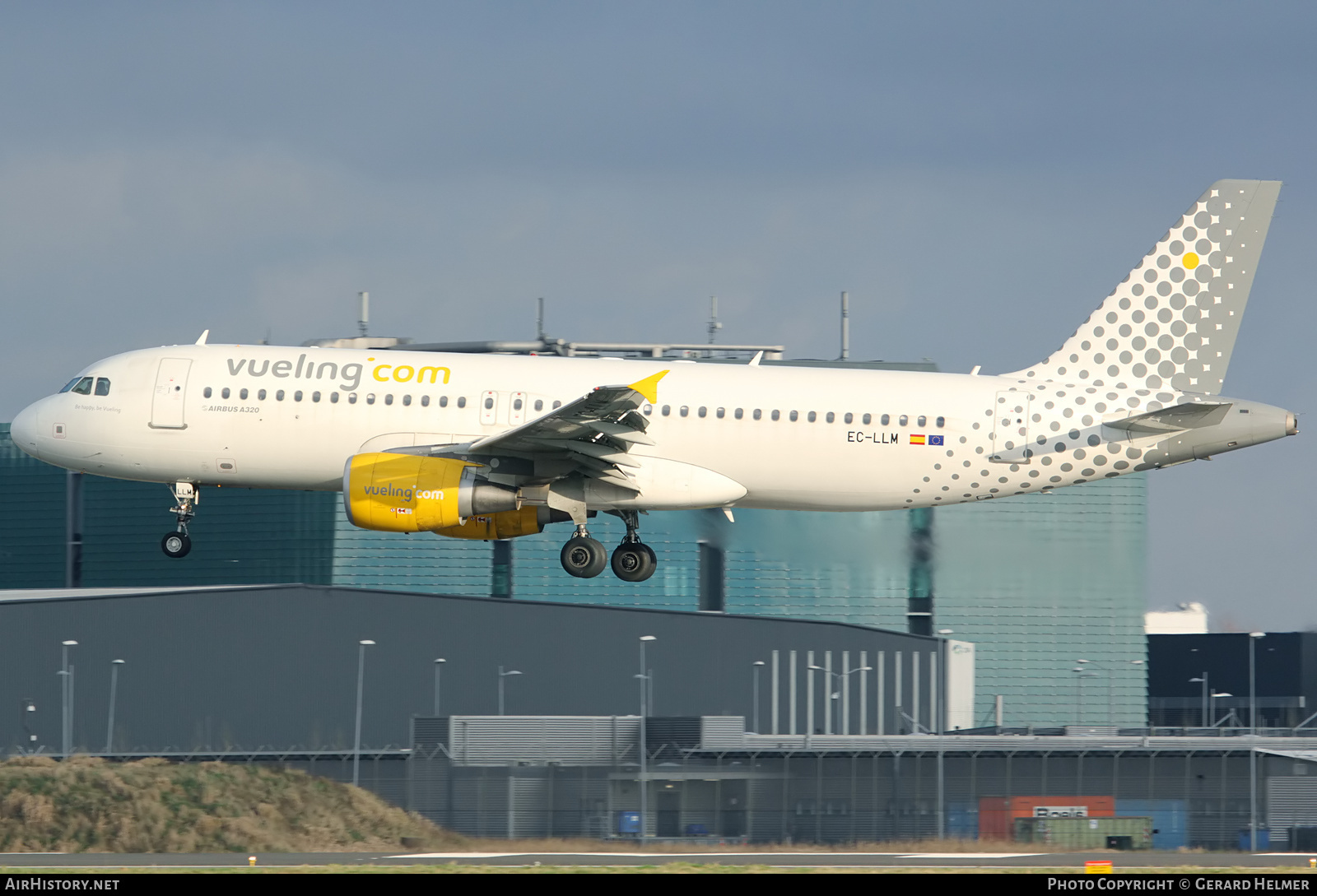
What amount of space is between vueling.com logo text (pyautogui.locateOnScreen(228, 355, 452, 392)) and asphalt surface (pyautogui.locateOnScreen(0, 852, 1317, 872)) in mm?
10770

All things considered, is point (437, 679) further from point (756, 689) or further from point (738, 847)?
point (738, 847)

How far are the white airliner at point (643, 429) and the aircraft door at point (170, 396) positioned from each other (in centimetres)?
5

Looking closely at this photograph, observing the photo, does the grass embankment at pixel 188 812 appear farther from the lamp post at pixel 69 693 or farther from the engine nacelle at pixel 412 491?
the lamp post at pixel 69 693

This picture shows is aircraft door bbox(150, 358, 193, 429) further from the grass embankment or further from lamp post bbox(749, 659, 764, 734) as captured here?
lamp post bbox(749, 659, 764, 734)

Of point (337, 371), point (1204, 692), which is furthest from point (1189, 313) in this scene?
point (1204, 692)

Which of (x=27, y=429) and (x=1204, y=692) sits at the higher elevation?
(x=27, y=429)

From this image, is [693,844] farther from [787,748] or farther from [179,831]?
[179,831]

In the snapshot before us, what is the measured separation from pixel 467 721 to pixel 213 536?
133 feet

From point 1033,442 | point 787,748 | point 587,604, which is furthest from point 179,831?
point 587,604

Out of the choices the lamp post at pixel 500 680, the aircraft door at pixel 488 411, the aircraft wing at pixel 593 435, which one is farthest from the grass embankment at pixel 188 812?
the lamp post at pixel 500 680

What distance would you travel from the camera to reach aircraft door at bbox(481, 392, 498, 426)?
34875 millimetres

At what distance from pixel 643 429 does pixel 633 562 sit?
3.73 m

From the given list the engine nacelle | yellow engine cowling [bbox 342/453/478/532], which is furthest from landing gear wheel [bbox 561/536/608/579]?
yellow engine cowling [bbox 342/453/478/532]

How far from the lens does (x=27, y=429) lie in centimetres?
3734
